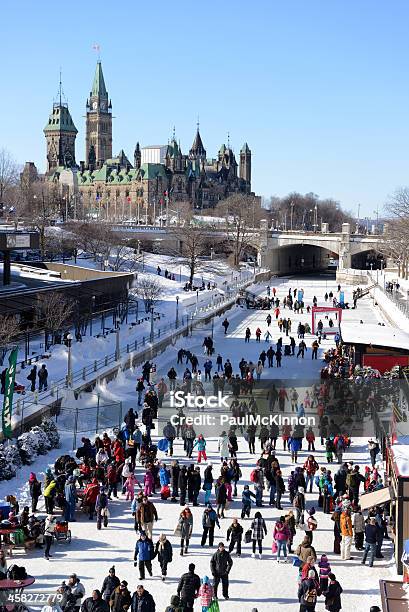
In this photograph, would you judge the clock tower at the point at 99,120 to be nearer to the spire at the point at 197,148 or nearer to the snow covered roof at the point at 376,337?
the spire at the point at 197,148

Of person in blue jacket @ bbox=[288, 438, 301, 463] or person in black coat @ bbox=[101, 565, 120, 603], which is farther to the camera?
person in blue jacket @ bbox=[288, 438, 301, 463]

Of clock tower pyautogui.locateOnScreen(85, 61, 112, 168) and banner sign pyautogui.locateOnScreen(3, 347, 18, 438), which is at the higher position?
clock tower pyautogui.locateOnScreen(85, 61, 112, 168)

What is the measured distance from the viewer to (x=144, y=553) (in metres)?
12.4

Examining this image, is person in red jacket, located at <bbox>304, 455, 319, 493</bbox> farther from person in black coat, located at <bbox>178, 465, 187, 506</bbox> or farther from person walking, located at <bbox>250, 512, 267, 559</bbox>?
person walking, located at <bbox>250, 512, 267, 559</bbox>

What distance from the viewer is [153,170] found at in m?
142

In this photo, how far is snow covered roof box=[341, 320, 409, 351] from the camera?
26.1 metres

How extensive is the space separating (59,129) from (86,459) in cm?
15573

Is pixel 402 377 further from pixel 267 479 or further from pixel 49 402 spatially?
pixel 49 402

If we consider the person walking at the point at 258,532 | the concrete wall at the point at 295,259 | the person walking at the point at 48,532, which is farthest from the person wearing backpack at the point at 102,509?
the concrete wall at the point at 295,259

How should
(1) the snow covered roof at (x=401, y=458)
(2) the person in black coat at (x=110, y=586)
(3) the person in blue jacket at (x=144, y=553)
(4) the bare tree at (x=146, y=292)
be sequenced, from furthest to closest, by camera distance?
(4) the bare tree at (x=146, y=292) → (1) the snow covered roof at (x=401, y=458) → (3) the person in blue jacket at (x=144, y=553) → (2) the person in black coat at (x=110, y=586)

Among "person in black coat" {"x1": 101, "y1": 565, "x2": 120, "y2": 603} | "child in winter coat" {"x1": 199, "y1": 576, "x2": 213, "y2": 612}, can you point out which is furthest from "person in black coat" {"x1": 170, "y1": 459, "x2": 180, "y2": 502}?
"child in winter coat" {"x1": 199, "y1": 576, "x2": 213, "y2": 612}

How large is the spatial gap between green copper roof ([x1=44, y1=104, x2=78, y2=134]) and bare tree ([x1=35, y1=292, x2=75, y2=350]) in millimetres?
137418

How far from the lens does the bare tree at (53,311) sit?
3172cm

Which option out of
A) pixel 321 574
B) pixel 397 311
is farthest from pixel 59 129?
pixel 321 574
